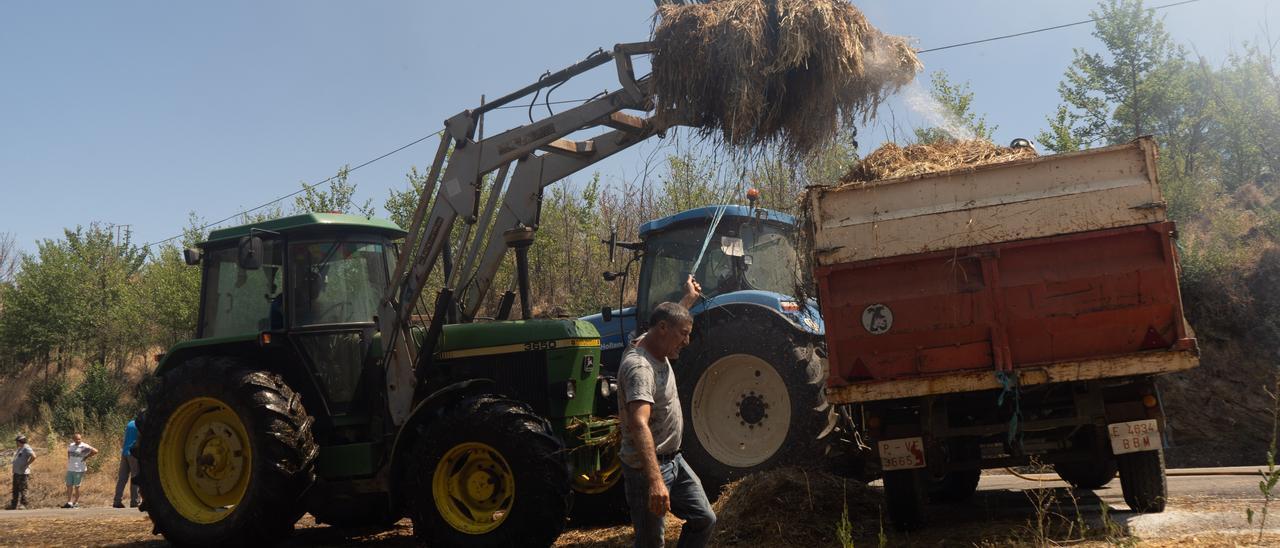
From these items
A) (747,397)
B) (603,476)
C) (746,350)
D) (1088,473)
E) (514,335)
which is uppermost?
(514,335)

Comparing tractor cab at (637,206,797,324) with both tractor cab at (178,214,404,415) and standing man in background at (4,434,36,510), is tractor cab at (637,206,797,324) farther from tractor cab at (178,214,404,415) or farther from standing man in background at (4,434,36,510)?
standing man in background at (4,434,36,510)

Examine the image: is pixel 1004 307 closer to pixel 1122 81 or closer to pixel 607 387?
pixel 607 387

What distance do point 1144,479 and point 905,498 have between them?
4.96 feet

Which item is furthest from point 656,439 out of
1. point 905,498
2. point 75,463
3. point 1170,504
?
point 75,463

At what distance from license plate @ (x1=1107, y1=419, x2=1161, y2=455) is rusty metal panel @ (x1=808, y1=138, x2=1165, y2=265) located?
1246mm

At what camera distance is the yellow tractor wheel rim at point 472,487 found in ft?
22.3

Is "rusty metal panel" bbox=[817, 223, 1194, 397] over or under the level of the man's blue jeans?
over

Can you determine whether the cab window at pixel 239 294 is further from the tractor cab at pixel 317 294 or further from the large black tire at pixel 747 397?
the large black tire at pixel 747 397

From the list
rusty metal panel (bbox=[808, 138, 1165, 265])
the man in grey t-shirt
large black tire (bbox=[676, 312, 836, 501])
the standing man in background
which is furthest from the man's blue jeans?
the standing man in background

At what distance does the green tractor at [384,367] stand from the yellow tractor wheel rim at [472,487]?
0.01 metres

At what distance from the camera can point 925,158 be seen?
23.8ft

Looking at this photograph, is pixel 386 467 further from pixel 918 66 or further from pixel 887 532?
pixel 918 66

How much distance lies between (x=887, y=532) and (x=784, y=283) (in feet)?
10.4

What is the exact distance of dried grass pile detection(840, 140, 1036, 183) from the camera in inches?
277
